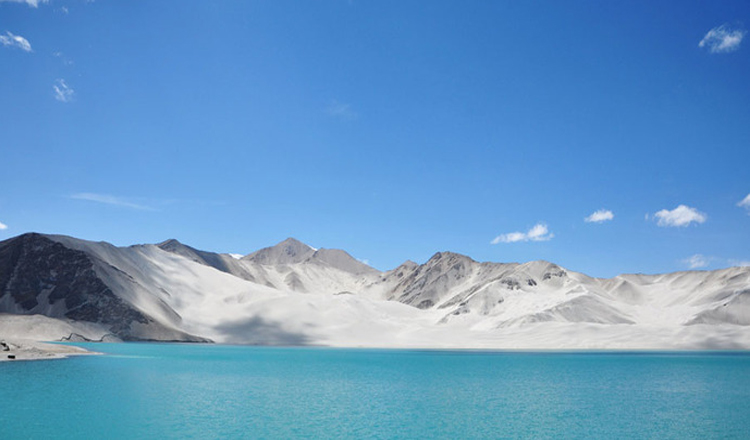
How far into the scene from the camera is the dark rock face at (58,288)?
416 ft

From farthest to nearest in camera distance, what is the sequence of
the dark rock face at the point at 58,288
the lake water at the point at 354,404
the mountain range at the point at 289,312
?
the mountain range at the point at 289,312
the dark rock face at the point at 58,288
the lake water at the point at 354,404

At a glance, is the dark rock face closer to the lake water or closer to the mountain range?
the mountain range

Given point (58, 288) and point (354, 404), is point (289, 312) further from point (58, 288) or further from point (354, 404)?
point (354, 404)

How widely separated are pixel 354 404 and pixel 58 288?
11989 cm

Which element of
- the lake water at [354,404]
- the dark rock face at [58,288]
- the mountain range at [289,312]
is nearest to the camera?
the lake water at [354,404]

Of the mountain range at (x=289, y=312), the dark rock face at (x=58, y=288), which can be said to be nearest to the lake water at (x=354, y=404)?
the mountain range at (x=289, y=312)

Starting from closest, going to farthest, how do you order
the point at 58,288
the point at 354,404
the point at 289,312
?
1. the point at 354,404
2. the point at 58,288
3. the point at 289,312

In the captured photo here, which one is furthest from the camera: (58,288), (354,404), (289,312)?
(289,312)

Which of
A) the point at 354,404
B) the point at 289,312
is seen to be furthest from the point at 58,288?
the point at 354,404

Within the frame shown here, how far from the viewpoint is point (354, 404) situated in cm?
3516

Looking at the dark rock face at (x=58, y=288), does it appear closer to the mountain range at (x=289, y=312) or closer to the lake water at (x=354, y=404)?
the mountain range at (x=289, y=312)

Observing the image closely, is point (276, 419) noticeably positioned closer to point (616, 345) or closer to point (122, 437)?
point (122, 437)

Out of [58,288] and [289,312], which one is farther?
[289,312]

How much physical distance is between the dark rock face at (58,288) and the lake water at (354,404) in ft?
262
